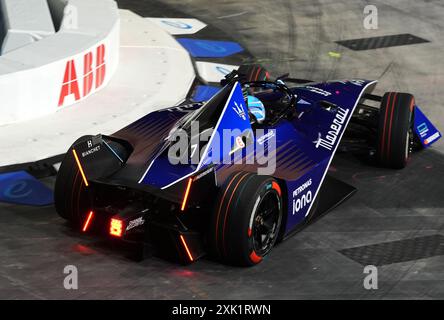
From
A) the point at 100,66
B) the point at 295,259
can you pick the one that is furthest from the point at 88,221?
the point at 100,66

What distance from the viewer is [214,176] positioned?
8.09 metres

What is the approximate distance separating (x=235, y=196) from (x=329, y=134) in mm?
2082

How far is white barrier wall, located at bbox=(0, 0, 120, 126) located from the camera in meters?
11.0

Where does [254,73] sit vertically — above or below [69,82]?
above

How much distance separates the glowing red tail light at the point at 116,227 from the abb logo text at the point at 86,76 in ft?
13.6

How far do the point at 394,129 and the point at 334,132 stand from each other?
0.93 m

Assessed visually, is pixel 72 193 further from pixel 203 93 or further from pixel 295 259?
pixel 203 93

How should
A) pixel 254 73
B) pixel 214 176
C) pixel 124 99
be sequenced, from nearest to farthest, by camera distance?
1. pixel 214 176
2. pixel 254 73
3. pixel 124 99

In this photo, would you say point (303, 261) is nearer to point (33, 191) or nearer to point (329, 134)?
point (329, 134)

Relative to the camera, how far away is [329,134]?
9.58 metres

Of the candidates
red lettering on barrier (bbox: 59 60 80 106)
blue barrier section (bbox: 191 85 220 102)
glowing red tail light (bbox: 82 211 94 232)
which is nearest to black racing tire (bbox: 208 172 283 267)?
glowing red tail light (bbox: 82 211 94 232)

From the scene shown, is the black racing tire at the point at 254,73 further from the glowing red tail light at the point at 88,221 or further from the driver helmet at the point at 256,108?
the glowing red tail light at the point at 88,221

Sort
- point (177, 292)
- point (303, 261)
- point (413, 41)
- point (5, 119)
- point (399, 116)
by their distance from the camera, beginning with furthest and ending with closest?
point (413, 41), point (5, 119), point (399, 116), point (303, 261), point (177, 292)

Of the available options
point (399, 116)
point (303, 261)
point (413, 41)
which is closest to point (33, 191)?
point (303, 261)
